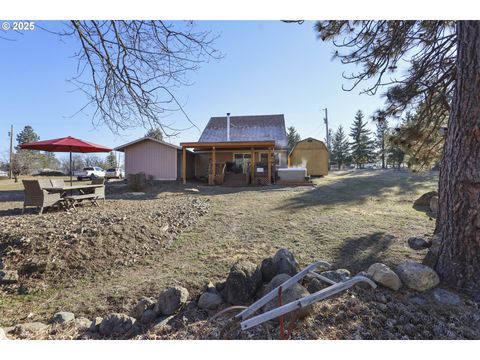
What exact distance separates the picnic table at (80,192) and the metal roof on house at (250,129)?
40.7ft

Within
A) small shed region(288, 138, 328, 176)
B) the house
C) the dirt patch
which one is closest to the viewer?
the dirt patch

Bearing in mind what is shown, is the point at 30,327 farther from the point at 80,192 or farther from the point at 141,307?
the point at 80,192

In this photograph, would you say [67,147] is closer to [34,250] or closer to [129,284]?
Answer: [34,250]

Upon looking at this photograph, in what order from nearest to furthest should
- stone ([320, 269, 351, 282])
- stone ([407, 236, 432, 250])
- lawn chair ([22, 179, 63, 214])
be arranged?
stone ([320, 269, 351, 282]) → stone ([407, 236, 432, 250]) → lawn chair ([22, 179, 63, 214])

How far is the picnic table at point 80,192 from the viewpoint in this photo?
6.84 metres

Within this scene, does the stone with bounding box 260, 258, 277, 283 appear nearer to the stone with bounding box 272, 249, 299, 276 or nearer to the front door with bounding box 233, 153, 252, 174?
the stone with bounding box 272, 249, 299, 276

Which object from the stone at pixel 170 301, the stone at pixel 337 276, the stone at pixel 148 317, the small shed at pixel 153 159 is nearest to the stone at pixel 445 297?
the stone at pixel 337 276

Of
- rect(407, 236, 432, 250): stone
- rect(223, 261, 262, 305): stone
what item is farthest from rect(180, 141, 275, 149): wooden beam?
rect(223, 261, 262, 305): stone

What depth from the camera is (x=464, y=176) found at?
271 centimetres

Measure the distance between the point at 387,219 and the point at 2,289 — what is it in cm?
748

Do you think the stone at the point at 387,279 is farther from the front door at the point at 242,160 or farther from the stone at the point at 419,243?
the front door at the point at 242,160

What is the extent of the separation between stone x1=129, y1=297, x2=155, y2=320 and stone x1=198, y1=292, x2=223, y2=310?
531 millimetres

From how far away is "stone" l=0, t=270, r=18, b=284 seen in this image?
3.43 meters

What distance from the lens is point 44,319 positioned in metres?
2.71
